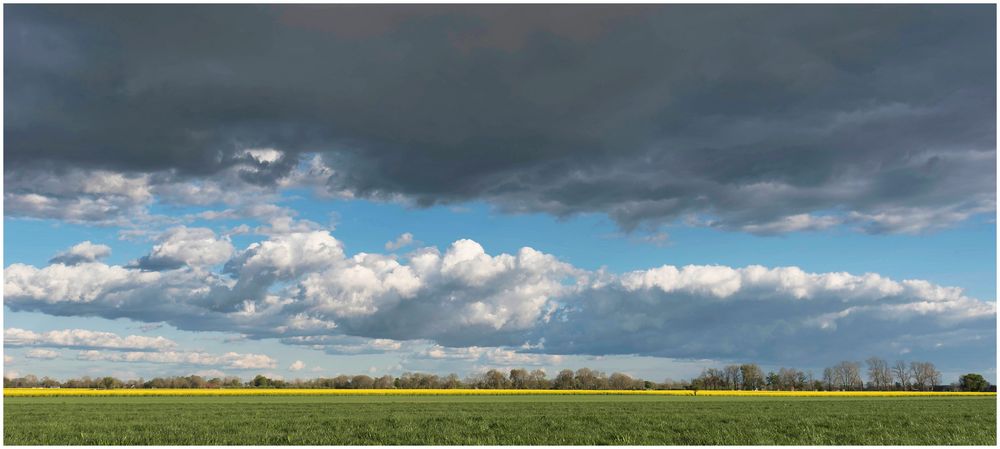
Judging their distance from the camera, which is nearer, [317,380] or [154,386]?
[154,386]

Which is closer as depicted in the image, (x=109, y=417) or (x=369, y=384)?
(x=109, y=417)

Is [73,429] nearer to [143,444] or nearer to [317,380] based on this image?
[143,444]

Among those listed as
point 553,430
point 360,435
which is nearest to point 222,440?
point 360,435

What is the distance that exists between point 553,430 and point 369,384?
160 meters

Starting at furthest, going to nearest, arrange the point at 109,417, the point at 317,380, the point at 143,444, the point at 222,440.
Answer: the point at 317,380
the point at 109,417
the point at 222,440
the point at 143,444

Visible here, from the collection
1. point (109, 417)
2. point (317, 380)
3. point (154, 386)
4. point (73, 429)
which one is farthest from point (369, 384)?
point (73, 429)

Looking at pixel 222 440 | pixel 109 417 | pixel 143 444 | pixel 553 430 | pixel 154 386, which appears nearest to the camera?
pixel 143 444

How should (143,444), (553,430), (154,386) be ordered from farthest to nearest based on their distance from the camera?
(154,386) < (553,430) < (143,444)

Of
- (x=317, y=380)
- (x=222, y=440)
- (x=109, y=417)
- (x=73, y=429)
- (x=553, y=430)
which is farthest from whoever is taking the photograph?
(x=317, y=380)

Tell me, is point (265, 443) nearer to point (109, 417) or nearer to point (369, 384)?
point (109, 417)

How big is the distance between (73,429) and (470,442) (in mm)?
22654

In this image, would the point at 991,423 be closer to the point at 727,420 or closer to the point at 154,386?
the point at 727,420

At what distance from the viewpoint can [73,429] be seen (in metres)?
41.1

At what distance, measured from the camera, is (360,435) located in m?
35.9
